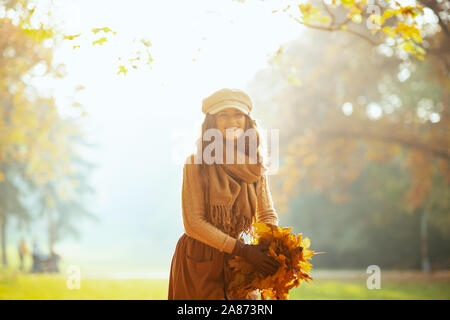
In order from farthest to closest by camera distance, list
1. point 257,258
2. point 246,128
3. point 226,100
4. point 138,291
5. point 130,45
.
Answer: point 138,291, point 130,45, point 246,128, point 226,100, point 257,258

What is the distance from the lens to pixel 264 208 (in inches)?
115

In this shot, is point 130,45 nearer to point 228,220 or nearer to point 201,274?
point 228,220

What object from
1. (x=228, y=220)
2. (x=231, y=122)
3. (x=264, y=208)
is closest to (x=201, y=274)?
(x=228, y=220)

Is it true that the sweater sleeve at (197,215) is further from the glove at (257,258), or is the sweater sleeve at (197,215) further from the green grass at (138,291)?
the green grass at (138,291)

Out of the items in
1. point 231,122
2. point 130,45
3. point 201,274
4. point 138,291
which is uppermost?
point 130,45

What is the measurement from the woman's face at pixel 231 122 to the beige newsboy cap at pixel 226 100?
42 millimetres

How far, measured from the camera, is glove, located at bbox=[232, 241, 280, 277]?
2547 mm

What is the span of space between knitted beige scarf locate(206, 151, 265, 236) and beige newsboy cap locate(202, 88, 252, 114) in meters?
0.31

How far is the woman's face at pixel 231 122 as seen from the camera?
9.16 ft

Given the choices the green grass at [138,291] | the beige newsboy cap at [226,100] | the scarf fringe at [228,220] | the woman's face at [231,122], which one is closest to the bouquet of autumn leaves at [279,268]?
the scarf fringe at [228,220]

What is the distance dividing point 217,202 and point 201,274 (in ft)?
1.38

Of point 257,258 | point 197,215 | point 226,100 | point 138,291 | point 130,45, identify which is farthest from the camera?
point 138,291

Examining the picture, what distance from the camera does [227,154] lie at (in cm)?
278
